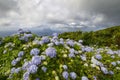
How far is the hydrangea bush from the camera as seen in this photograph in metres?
8.23

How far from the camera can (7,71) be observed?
28.9 feet

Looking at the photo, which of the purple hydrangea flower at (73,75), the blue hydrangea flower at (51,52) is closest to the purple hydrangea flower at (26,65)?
the blue hydrangea flower at (51,52)

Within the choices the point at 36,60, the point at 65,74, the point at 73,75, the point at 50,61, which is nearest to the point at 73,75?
the point at 73,75

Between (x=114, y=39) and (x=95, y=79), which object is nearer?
(x=95, y=79)

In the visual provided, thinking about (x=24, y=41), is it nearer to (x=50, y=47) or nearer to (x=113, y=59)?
(x=50, y=47)

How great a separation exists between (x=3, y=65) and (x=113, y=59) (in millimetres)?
4825

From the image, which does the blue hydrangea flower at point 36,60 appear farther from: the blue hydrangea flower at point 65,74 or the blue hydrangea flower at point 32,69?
the blue hydrangea flower at point 65,74

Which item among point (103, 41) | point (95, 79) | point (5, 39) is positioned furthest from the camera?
point (103, 41)

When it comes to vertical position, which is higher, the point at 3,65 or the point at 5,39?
the point at 5,39

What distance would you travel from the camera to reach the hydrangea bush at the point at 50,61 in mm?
8227

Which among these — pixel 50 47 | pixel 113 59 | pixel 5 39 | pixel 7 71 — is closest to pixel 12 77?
pixel 7 71

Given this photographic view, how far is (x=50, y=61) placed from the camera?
8531 mm

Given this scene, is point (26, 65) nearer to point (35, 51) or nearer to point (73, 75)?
point (35, 51)

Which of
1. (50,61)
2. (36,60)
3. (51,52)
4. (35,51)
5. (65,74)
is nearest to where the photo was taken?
(65,74)
